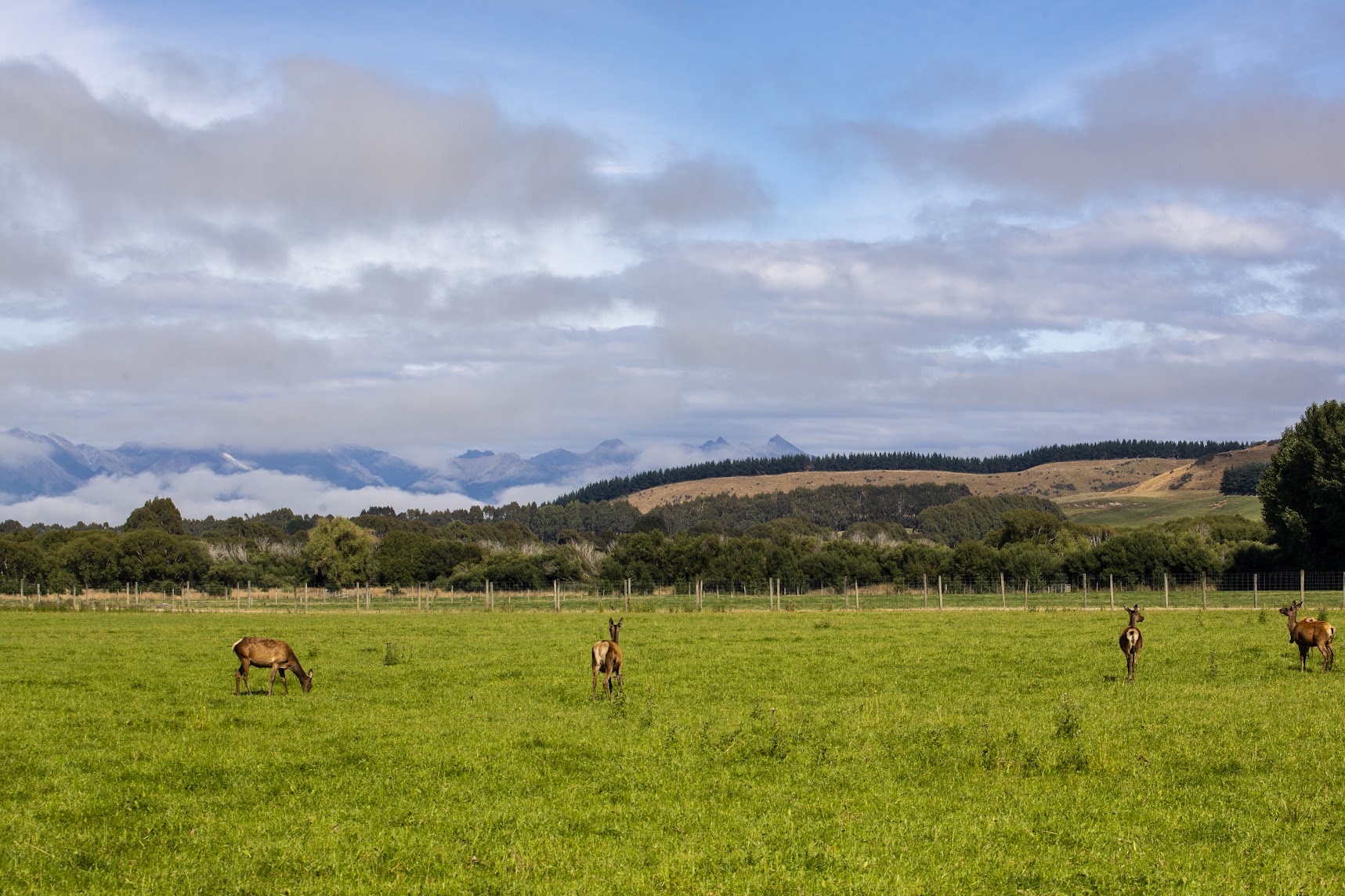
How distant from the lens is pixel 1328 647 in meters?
22.8

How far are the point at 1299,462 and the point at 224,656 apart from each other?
269 feet

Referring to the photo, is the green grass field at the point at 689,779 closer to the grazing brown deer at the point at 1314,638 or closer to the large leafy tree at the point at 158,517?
the grazing brown deer at the point at 1314,638

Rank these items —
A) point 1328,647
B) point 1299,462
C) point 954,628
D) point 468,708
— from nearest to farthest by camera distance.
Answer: point 468,708 < point 1328,647 < point 954,628 < point 1299,462

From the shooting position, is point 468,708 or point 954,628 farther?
point 954,628

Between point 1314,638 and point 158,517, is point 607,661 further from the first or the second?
point 158,517

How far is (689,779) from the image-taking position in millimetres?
13031

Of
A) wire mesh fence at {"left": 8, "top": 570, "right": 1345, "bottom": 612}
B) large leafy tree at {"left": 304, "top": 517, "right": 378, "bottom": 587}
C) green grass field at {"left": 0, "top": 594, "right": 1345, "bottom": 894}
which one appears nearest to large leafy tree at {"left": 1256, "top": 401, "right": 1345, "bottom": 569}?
wire mesh fence at {"left": 8, "top": 570, "right": 1345, "bottom": 612}

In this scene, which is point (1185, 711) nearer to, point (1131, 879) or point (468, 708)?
point (1131, 879)

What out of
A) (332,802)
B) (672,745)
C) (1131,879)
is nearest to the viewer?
(1131,879)

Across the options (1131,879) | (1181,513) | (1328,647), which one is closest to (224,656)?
(1131,879)

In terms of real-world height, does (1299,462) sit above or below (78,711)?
above

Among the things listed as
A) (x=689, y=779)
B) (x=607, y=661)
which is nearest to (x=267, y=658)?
(x=607, y=661)

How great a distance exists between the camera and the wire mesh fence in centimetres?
5722

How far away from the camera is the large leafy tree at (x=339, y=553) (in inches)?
3967
